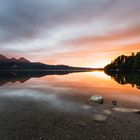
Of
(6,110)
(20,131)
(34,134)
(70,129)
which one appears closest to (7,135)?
(20,131)

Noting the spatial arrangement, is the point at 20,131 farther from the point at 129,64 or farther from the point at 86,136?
the point at 129,64

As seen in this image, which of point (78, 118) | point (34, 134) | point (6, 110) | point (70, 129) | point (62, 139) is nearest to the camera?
point (62, 139)

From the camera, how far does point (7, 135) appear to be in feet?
41.6

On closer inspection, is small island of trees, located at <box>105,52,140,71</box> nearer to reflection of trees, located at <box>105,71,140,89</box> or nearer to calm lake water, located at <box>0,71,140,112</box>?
reflection of trees, located at <box>105,71,140,89</box>

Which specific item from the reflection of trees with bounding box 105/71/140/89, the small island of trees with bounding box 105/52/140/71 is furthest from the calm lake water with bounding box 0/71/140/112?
the small island of trees with bounding box 105/52/140/71

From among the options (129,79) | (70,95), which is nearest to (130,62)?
(129,79)

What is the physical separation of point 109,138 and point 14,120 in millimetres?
9564

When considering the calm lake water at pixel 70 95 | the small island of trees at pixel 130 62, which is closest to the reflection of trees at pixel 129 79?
the calm lake water at pixel 70 95

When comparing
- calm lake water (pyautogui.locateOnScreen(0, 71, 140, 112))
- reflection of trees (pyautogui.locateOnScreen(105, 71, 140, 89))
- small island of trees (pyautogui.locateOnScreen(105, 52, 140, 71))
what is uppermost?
small island of trees (pyautogui.locateOnScreen(105, 52, 140, 71))

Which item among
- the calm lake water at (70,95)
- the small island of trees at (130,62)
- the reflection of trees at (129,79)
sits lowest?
the calm lake water at (70,95)

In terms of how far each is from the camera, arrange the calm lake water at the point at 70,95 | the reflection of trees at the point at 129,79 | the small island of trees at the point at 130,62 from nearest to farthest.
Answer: the calm lake water at the point at 70,95 → the reflection of trees at the point at 129,79 → the small island of trees at the point at 130,62

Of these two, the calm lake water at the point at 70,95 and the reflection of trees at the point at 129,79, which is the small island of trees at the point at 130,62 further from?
the calm lake water at the point at 70,95

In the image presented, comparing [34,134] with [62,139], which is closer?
[62,139]

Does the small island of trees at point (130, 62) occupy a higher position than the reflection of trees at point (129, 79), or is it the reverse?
the small island of trees at point (130, 62)
